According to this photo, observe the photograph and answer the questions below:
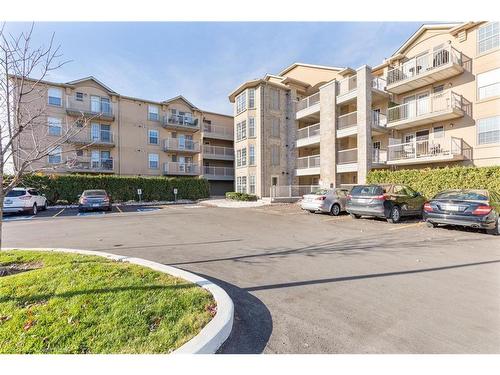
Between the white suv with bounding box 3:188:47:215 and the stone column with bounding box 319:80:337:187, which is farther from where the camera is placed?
the stone column with bounding box 319:80:337:187

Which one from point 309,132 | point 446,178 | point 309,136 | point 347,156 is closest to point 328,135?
point 347,156

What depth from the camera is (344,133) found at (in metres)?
20.8

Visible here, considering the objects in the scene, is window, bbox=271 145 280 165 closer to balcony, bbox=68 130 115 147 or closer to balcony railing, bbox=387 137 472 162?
balcony railing, bbox=387 137 472 162

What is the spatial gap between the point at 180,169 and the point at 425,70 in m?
26.1

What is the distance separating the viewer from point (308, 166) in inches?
966

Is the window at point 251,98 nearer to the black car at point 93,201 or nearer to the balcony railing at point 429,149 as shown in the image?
the balcony railing at point 429,149

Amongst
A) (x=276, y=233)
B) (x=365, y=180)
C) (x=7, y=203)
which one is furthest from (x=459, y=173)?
(x=7, y=203)

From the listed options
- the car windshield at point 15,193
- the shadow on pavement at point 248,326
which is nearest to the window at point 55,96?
the car windshield at point 15,193

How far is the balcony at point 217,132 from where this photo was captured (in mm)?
34562

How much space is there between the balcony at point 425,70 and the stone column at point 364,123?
78.0 inches

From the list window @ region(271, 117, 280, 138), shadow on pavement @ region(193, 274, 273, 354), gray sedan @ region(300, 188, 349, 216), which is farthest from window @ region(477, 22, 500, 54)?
shadow on pavement @ region(193, 274, 273, 354)

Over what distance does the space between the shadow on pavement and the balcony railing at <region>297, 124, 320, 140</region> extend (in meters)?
22.3

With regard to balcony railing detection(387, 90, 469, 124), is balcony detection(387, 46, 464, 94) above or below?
above

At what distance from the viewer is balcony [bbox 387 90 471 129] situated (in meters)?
16.4
